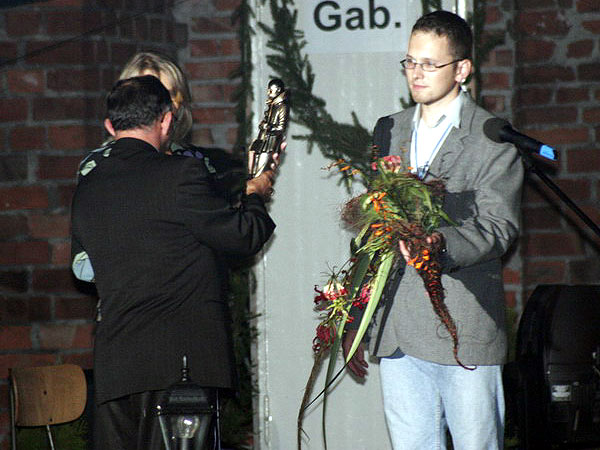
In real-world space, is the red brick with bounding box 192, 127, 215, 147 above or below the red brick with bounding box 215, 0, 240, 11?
below

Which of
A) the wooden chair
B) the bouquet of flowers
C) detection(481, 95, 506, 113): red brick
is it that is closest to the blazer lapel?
the bouquet of flowers

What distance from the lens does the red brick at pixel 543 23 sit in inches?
181

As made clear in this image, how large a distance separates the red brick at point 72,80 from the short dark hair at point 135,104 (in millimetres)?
1675

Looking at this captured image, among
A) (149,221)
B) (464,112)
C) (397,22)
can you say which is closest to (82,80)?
(397,22)

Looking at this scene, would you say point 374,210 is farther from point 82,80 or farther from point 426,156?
point 82,80

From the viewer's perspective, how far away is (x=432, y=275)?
7.64ft

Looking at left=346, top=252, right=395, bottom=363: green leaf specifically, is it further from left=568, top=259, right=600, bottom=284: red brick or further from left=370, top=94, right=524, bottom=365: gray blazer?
left=568, top=259, right=600, bottom=284: red brick

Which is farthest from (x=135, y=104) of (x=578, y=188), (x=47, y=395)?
(x=578, y=188)

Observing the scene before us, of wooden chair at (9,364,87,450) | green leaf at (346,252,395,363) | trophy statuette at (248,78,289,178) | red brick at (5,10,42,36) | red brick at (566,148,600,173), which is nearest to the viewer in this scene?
green leaf at (346,252,395,363)

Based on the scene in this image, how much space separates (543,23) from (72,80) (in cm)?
222

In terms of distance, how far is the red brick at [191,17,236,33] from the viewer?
483 cm

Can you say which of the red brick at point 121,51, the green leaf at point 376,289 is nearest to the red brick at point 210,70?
the red brick at point 121,51

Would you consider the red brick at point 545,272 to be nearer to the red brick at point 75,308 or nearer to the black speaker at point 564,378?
the black speaker at point 564,378

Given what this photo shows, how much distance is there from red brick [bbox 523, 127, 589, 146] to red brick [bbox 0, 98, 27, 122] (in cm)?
233
